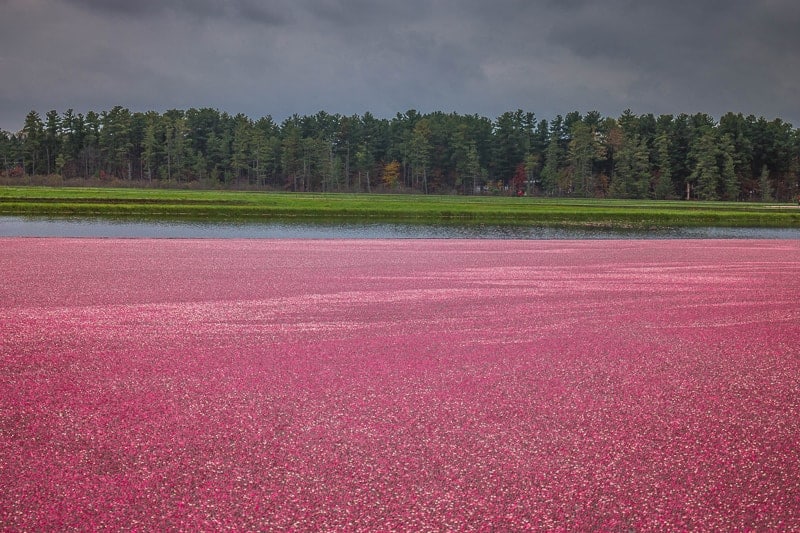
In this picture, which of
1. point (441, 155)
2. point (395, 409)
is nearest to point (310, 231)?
point (395, 409)

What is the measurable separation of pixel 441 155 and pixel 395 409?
13292cm

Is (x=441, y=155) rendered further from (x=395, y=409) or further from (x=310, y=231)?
(x=395, y=409)

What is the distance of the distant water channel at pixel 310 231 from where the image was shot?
32219 mm

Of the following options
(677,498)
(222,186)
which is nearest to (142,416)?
(677,498)

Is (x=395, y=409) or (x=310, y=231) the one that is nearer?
(x=395, y=409)

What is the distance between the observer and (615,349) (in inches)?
363

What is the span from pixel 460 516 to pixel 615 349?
5640mm

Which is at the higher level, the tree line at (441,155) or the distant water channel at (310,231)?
the tree line at (441,155)

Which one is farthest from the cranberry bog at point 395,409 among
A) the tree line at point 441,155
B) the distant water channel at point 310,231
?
the tree line at point 441,155

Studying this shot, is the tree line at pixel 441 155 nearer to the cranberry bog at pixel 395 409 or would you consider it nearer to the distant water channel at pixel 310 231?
the distant water channel at pixel 310 231

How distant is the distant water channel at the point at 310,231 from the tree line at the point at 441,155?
77.3 meters

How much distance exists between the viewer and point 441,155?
448 feet

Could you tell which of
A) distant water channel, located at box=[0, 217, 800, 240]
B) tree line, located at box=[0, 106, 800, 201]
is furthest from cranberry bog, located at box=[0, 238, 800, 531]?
tree line, located at box=[0, 106, 800, 201]

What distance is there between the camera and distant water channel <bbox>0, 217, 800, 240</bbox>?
32.2 m
